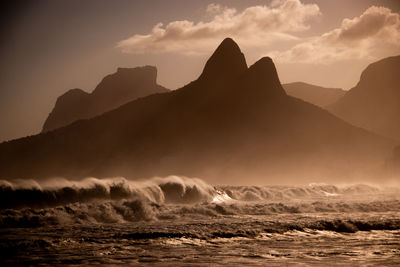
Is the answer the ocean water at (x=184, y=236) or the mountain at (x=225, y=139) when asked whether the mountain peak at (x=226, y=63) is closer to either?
the mountain at (x=225, y=139)

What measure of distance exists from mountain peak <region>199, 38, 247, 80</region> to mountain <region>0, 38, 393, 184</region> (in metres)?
0.39

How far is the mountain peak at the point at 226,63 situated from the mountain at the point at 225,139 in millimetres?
388

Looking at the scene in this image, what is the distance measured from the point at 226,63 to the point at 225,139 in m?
37.0

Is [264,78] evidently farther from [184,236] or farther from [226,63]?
[184,236]

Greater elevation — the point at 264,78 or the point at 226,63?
the point at 226,63

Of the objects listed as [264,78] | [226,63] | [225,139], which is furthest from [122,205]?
[226,63]

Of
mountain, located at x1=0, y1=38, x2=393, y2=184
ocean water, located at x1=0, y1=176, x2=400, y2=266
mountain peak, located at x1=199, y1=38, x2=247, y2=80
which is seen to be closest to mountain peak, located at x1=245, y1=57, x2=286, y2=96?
mountain, located at x1=0, y1=38, x2=393, y2=184

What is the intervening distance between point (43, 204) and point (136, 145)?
432 ft

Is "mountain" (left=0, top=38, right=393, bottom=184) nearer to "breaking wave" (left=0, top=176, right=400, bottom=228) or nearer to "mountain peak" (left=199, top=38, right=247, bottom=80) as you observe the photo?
Result: "mountain peak" (left=199, top=38, right=247, bottom=80)

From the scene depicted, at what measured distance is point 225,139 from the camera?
484 ft

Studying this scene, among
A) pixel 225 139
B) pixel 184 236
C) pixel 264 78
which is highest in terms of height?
pixel 264 78

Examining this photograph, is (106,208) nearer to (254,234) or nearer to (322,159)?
(254,234)

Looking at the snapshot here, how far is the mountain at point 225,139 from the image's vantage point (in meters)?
137

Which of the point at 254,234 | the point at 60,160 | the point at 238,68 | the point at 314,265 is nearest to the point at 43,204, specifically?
the point at 254,234
